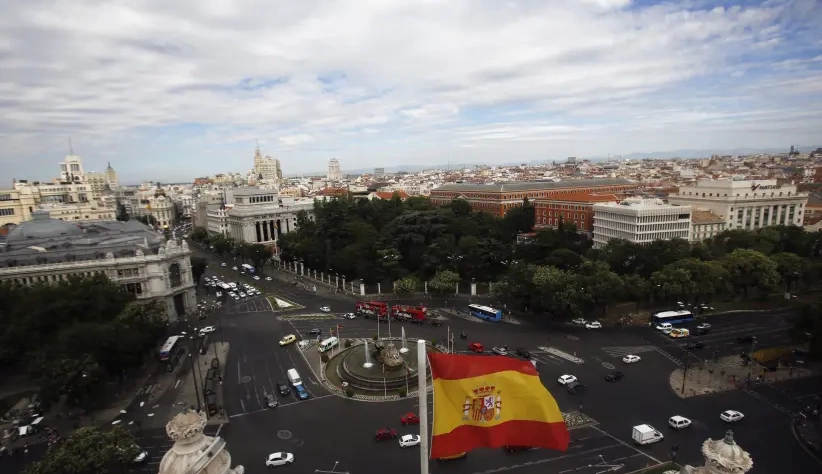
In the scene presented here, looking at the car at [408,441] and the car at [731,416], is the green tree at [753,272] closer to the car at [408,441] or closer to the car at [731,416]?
the car at [731,416]

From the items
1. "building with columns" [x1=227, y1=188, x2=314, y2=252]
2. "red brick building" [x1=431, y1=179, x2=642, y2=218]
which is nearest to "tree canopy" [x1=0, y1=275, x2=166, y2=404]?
"building with columns" [x1=227, y1=188, x2=314, y2=252]

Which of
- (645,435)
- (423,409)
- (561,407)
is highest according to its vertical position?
(423,409)

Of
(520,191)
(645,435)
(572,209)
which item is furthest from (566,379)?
(520,191)

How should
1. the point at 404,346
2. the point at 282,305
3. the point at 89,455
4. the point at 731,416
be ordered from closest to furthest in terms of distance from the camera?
the point at 89,455, the point at 731,416, the point at 404,346, the point at 282,305

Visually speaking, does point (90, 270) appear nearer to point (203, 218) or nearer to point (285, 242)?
point (285, 242)

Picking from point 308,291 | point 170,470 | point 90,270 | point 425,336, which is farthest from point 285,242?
point 170,470

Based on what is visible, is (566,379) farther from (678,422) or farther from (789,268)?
(789,268)
